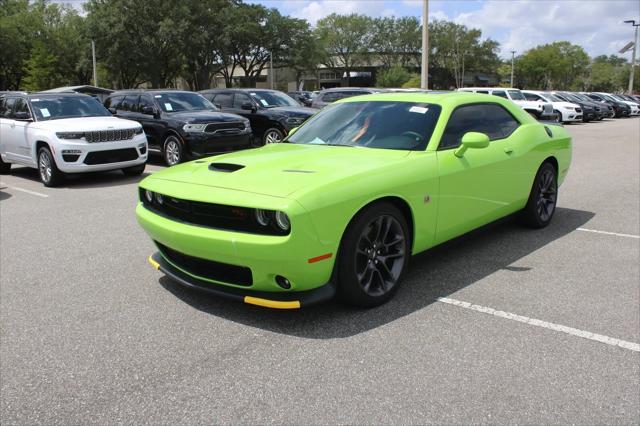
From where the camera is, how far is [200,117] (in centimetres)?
1164

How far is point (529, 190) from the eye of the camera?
18.6 feet

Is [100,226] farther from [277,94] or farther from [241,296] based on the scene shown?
[277,94]

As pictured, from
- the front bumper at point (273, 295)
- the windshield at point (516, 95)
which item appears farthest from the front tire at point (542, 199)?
the windshield at point (516, 95)

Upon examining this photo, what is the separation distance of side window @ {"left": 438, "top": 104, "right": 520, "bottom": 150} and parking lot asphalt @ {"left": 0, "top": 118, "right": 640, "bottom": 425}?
935 millimetres

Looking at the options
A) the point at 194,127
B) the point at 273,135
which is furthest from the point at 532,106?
the point at 194,127

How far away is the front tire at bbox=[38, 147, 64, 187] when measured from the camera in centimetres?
946

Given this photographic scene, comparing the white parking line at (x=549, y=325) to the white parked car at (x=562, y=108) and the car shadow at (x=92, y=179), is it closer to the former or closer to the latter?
the car shadow at (x=92, y=179)

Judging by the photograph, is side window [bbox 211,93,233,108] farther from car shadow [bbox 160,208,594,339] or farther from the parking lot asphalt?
car shadow [bbox 160,208,594,339]

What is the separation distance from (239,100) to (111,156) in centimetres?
556

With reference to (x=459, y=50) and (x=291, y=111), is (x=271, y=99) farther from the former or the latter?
(x=459, y=50)

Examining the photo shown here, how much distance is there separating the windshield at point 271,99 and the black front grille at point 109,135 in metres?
4.94

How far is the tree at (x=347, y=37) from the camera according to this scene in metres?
108

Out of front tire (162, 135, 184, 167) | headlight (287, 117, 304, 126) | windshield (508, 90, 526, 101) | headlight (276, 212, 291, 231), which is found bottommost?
front tire (162, 135, 184, 167)

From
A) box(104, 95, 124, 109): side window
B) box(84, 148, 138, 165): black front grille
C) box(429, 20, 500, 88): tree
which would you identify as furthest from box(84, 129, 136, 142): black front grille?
box(429, 20, 500, 88): tree
